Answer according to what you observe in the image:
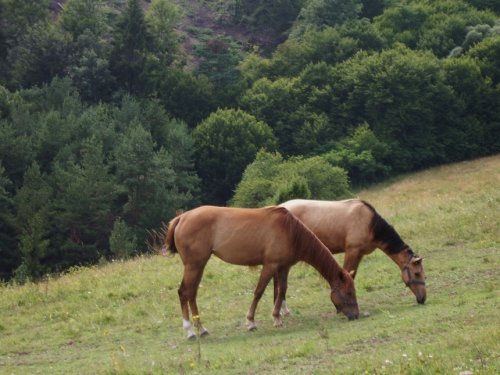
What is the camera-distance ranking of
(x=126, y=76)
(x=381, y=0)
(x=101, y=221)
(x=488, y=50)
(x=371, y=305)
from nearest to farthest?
(x=371, y=305), (x=101, y=221), (x=488, y=50), (x=126, y=76), (x=381, y=0)

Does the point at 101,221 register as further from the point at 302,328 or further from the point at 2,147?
the point at 302,328

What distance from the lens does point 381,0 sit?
3853 inches

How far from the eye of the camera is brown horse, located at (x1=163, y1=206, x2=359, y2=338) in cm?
1371

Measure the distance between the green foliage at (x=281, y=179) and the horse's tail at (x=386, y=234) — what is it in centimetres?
3222

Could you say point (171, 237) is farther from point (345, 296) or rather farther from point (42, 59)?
point (42, 59)

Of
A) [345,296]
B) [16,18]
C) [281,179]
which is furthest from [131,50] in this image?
[345,296]

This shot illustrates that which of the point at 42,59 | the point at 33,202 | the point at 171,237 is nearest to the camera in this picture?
the point at 171,237

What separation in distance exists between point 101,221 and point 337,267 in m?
41.9

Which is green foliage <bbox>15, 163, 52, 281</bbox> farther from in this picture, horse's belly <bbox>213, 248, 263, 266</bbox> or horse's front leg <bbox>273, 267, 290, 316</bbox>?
horse's belly <bbox>213, 248, 263, 266</bbox>

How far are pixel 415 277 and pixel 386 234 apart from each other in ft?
3.50

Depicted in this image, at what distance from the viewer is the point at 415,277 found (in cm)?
1456

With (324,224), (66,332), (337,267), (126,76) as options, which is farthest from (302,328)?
(126,76)

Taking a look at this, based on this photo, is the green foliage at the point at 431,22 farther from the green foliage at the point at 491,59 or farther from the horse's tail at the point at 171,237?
the horse's tail at the point at 171,237

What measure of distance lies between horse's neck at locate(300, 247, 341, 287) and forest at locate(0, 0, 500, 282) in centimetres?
3062
